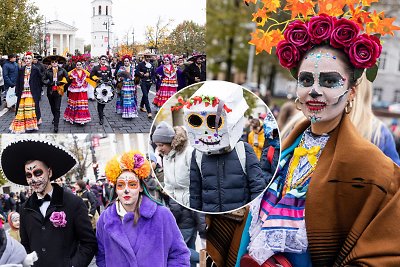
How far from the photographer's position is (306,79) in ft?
6.28

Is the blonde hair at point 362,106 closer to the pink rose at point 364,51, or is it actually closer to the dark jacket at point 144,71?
the pink rose at point 364,51

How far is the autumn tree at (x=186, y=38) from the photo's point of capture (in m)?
3.45

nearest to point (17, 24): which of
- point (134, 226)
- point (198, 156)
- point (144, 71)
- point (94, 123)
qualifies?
point (94, 123)

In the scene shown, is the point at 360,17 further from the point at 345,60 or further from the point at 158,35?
the point at 158,35

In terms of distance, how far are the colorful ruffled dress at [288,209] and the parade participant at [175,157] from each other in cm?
43

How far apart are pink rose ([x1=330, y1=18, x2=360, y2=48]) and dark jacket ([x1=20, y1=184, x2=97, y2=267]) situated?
1.74m

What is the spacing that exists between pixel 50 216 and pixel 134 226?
1.62 ft

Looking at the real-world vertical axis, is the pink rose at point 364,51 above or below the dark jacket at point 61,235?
above

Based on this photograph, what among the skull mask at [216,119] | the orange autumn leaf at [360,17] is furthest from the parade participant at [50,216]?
the orange autumn leaf at [360,17]

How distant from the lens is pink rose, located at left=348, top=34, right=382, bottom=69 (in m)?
1.78

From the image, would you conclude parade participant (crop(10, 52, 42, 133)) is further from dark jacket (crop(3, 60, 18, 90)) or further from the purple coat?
the purple coat

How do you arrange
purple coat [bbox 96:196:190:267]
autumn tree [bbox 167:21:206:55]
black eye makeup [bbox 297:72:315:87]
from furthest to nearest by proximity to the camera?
autumn tree [bbox 167:21:206:55]
purple coat [bbox 96:196:190:267]
black eye makeup [bbox 297:72:315:87]

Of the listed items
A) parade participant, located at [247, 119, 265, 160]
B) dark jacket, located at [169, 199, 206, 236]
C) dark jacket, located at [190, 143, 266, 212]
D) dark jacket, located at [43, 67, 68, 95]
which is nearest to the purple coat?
dark jacket, located at [190, 143, 266, 212]

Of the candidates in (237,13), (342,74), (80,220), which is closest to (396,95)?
(237,13)
